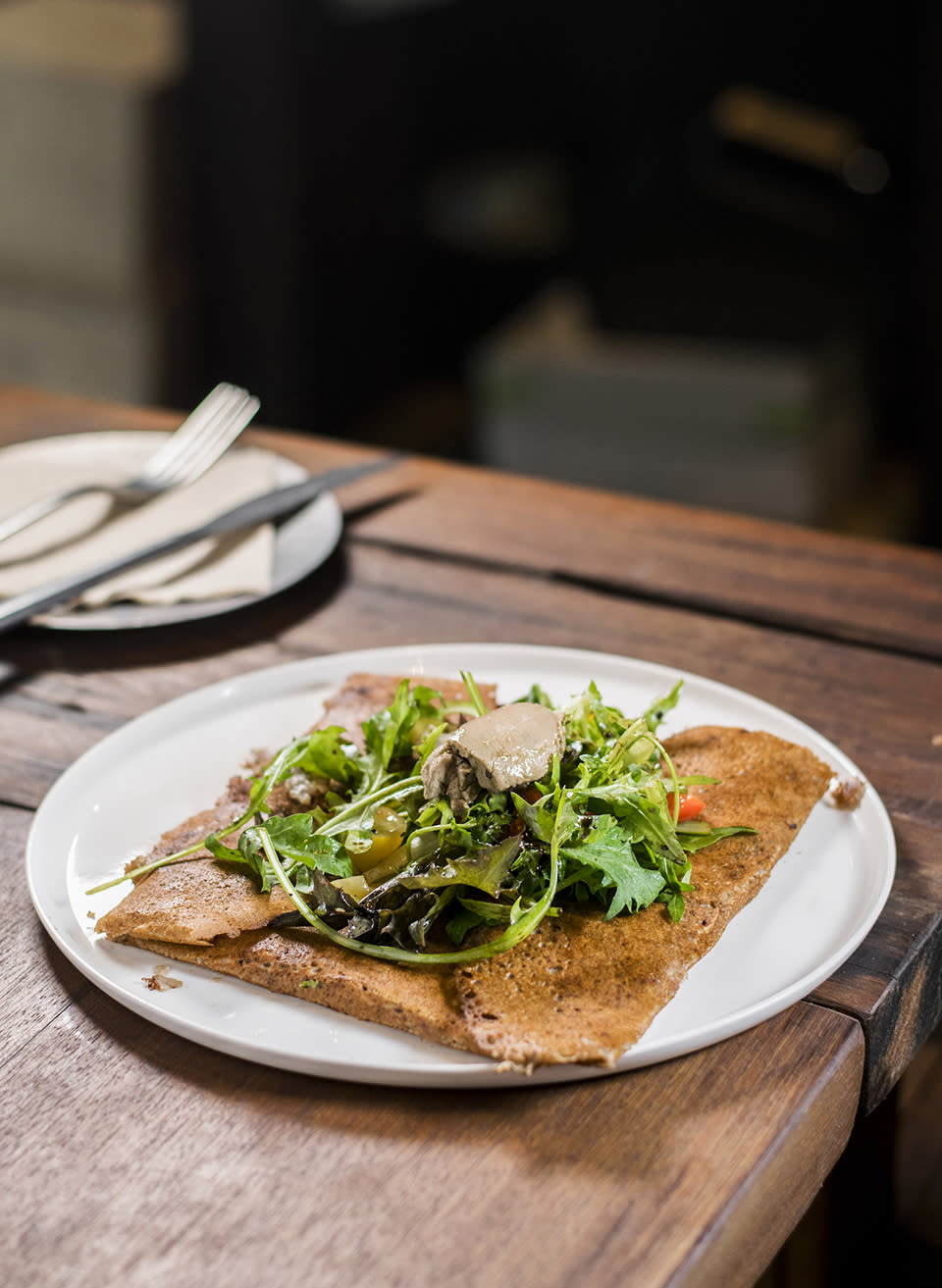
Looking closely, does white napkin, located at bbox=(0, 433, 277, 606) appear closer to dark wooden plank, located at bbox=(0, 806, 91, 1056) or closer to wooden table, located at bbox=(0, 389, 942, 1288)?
wooden table, located at bbox=(0, 389, 942, 1288)

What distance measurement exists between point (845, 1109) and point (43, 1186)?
1.28 ft

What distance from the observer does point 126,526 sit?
128 centimetres

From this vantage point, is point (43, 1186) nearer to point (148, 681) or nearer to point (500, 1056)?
point (500, 1056)

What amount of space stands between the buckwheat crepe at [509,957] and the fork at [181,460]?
0.57 metres

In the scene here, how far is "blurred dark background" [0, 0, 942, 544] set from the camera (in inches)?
110

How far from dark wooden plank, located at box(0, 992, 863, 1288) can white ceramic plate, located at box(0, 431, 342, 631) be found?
49cm

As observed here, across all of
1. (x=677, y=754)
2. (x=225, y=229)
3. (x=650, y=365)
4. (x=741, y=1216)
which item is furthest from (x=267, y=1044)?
(x=225, y=229)

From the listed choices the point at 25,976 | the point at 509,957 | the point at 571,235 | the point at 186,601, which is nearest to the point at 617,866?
the point at 509,957

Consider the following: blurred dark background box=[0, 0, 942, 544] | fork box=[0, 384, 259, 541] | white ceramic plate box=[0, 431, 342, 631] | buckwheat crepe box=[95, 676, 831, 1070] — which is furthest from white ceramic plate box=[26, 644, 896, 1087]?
blurred dark background box=[0, 0, 942, 544]

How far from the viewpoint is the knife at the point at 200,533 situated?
110 centimetres

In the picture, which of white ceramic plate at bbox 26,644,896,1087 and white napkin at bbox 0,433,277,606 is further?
white napkin at bbox 0,433,277,606

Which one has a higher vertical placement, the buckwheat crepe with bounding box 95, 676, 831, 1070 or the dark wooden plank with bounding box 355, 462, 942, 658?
the buckwheat crepe with bounding box 95, 676, 831, 1070

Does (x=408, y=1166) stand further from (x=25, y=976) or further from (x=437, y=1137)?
(x=25, y=976)

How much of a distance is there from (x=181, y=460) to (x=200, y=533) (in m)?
0.19
